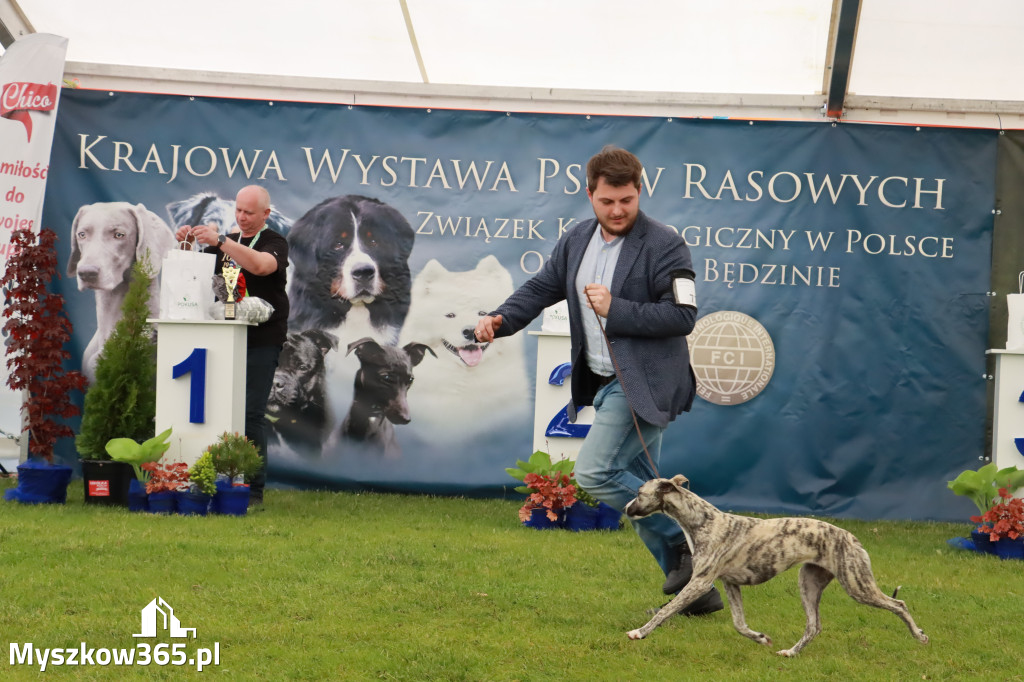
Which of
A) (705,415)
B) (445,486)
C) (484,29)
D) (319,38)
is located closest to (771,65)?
(484,29)

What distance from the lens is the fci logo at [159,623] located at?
3414mm

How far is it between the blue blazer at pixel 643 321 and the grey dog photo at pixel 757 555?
303mm

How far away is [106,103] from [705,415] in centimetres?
479

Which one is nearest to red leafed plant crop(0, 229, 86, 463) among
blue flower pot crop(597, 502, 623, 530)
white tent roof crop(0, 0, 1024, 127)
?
white tent roof crop(0, 0, 1024, 127)

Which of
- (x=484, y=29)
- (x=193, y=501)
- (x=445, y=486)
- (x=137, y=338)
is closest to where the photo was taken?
(x=193, y=501)

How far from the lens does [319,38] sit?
23.8 feet

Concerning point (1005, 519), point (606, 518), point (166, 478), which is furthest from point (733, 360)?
point (166, 478)

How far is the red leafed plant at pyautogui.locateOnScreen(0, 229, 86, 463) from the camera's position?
647cm

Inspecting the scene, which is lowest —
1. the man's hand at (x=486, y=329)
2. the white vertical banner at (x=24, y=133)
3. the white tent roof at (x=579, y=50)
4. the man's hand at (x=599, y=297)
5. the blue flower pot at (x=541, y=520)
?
the blue flower pot at (x=541, y=520)

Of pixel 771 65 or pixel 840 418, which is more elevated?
pixel 771 65

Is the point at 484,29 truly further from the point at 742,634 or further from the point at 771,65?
the point at 742,634

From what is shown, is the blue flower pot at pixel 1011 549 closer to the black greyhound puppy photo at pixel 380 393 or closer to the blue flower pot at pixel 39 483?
the black greyhound puppy photo at pixel 380 393

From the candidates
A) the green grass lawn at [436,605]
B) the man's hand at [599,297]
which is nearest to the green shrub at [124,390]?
the green grass lawn at [436,605]

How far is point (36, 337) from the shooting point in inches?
256
